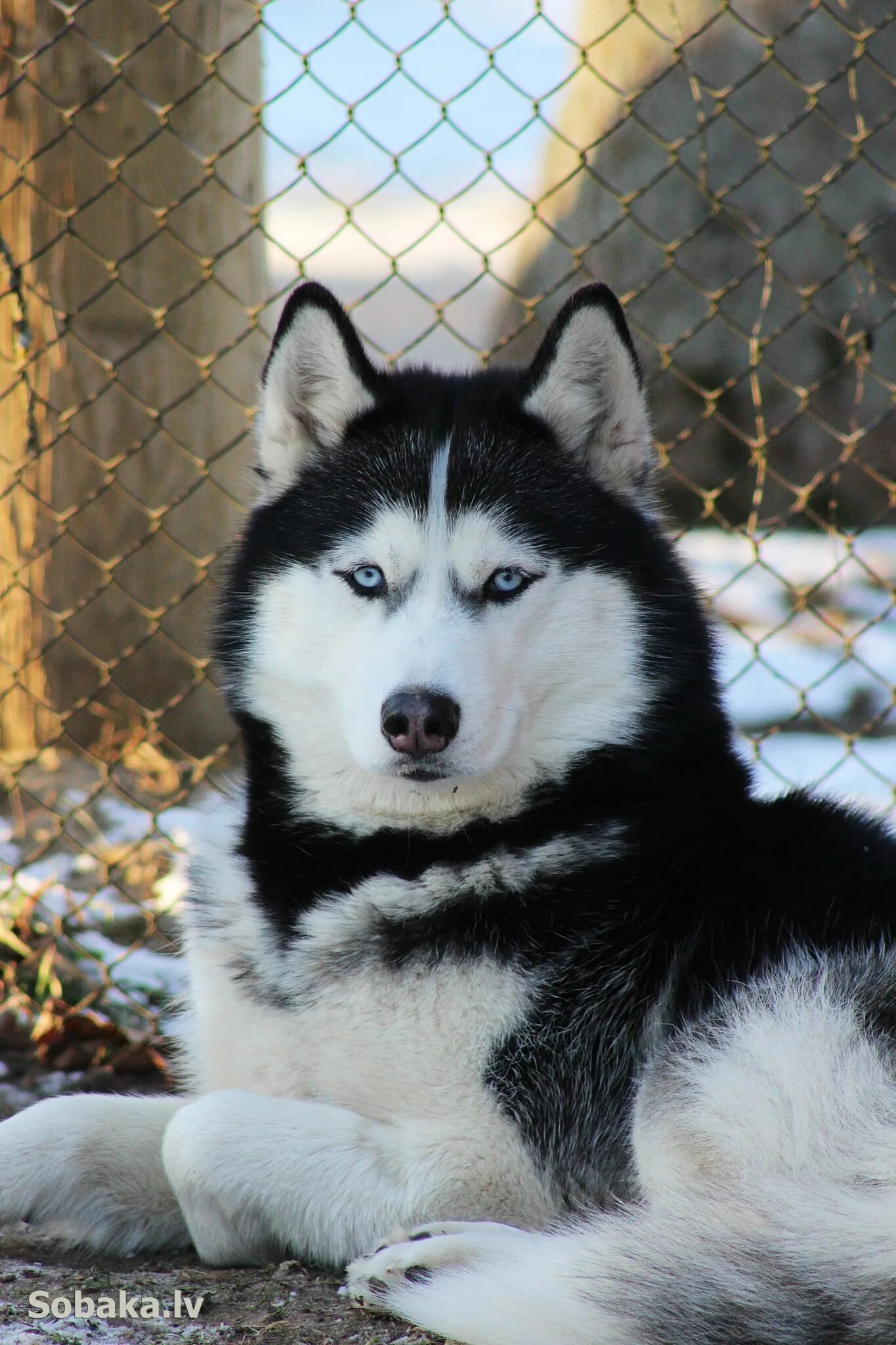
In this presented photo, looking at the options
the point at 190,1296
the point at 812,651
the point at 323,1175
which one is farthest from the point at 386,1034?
the point at 812,651

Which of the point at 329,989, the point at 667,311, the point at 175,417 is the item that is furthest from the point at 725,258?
the point at 329,989

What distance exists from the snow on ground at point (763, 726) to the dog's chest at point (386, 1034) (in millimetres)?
684

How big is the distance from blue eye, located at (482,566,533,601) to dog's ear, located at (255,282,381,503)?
455 mm

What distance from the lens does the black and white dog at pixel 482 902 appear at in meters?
2.11

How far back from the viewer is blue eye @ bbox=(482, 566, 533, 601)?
A: 93.7 inches

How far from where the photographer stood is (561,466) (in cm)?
254

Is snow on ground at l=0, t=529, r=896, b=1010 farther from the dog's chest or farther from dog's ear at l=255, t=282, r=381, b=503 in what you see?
dog's ear at l=255, t=282, r=381, b=503

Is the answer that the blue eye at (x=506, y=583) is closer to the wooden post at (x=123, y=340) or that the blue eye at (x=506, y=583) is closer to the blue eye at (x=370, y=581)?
the blue eye at (x=370, y=581)

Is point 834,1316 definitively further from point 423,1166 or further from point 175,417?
point 175,417

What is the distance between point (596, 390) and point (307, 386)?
0.57 meters

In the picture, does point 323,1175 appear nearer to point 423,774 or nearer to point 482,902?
point 482,902

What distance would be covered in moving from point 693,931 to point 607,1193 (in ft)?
1.55

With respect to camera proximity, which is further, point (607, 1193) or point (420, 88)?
point (420, 88)

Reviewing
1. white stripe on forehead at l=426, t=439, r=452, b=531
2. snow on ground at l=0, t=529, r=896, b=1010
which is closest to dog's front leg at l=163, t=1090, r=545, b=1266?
snow on ground at l=0, t=529, r=896, b=1010
